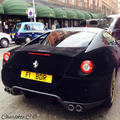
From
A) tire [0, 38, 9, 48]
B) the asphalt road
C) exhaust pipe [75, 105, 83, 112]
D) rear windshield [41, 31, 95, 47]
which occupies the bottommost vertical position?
the asphalt road

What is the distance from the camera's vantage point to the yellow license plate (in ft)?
7.58

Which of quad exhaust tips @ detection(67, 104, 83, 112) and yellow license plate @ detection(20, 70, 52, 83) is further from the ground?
yellow license plate @ detection(20, 70, 52, 83)

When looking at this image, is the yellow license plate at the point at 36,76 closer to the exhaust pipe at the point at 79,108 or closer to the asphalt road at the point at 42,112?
the asphalt road at the point at 42,112

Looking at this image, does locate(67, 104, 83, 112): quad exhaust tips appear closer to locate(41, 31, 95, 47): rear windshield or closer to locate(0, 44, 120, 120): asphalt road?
locate(0, 44, 120, 120): asphalt road

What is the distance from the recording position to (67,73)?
218cm

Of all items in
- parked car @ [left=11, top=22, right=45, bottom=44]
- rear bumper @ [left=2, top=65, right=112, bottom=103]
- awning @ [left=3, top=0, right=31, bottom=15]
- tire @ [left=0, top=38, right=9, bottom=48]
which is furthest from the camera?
awning @ [left=3, top=0, right=31, bottom=15]

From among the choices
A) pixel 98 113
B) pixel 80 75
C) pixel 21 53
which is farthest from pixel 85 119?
pixel 21 53

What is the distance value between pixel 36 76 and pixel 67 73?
52cm

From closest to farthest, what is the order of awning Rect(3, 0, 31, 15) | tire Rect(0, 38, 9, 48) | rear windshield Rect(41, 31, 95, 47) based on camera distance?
rear windshield Rect(41, 31, 95, 47) → tire Rect(0, 38, 9, 48) → awning Rect(3, 0, 31, 15)

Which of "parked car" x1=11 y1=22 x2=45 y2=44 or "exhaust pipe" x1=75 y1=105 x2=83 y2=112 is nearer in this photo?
"exhaust pipe" x1=75 y1=105 x2=83 y2=112

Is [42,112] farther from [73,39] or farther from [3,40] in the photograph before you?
[3,40]

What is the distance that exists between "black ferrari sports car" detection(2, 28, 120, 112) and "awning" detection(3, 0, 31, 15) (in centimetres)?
1494

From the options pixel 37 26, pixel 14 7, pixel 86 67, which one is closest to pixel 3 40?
pixel 37 26

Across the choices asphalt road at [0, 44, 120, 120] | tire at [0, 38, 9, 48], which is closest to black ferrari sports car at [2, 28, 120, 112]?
asphalt road at [0, 44, 120, 120]
